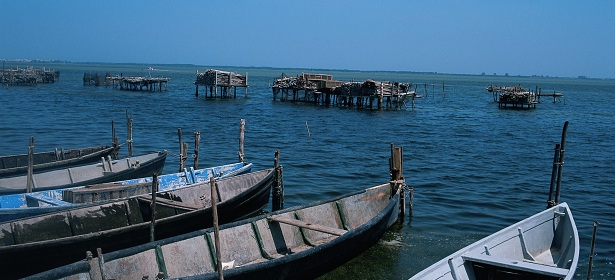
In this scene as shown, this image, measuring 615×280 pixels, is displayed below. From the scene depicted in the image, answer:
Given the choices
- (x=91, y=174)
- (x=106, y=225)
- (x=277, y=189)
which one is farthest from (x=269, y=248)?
(x=91, y=174)

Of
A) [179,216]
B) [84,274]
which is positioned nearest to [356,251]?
[179,216]

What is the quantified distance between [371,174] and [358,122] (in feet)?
66.7

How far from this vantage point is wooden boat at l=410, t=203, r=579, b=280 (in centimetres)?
973

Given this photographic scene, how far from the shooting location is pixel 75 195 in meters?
14.7

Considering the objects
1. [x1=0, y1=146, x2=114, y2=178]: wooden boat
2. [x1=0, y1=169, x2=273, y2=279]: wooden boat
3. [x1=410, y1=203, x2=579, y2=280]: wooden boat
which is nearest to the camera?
[x1=410, y1=203, x2=579, y2=280]: wooden boat

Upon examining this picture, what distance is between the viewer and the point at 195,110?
52.3 metres

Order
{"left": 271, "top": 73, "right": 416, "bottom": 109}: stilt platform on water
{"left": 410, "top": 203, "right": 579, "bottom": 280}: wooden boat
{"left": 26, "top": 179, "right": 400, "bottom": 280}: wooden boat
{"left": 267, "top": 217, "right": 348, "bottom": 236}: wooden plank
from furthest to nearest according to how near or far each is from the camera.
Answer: {"left": 271, "top": 73, "right": 416, "bottom": 109}: stilt platform on water < {"left": 267, "top": 217, "right": 348, "bottom": 236}: wooden plank < {"left": 410, "top": 203, "right": 579, "bottom": 280}: wooden boat < {"left": 26, "top": 179, "right": 400, "bottom": 280}: wooden boat

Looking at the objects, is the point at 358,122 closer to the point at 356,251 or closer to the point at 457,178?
the point at 457,178

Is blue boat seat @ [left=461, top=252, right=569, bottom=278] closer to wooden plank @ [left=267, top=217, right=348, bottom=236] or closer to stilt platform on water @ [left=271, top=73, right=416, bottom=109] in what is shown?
wooden plank @ [left=267, top=217, right=348, bottom=236]

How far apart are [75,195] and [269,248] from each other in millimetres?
5747

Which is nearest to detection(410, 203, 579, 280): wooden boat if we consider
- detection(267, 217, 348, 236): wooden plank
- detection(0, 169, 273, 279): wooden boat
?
detection(267, 217, 348, 236): wooden plank

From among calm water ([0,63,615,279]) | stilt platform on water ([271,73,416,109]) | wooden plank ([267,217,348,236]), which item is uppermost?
stilt platform on water ([271,73,416,109])

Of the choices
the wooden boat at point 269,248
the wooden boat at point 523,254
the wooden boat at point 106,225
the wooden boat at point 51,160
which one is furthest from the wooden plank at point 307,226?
the wooden boat at point 51,160

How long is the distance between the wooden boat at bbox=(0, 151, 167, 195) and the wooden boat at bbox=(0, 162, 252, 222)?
131 cm
